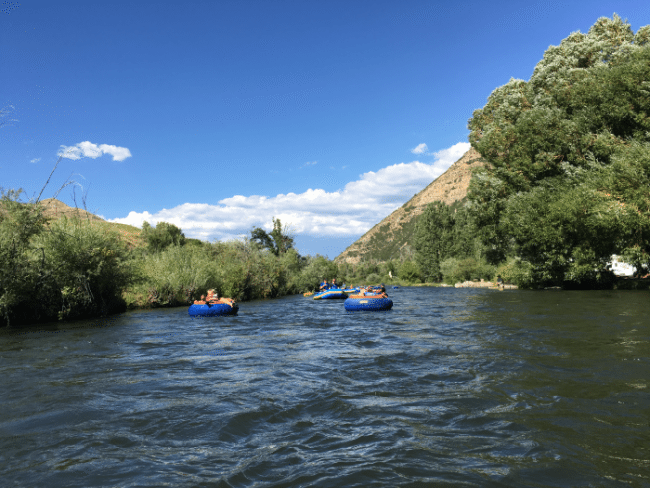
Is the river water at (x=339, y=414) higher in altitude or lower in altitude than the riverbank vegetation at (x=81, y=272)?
lower

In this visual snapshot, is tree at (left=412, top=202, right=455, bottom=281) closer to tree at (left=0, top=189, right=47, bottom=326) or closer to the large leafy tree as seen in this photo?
the large leafy tree

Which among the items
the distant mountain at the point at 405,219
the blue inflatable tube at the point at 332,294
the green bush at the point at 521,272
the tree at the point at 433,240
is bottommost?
the blue inflatable tube at the point at 332,294

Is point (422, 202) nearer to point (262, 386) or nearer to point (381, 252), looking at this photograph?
point (381, 252)

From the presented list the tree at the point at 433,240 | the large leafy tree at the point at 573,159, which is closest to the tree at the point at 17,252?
the large leafy tree at the point at 573,159

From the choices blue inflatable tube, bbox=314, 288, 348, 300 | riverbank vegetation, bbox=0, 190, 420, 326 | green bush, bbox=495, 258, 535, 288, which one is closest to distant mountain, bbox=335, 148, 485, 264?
blue inflatable tube, bbox=314, 288, 348, 300

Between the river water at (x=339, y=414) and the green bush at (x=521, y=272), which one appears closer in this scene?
the river water at (x=339, y=414)

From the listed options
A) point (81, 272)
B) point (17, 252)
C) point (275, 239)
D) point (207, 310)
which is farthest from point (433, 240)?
point (17, 252)

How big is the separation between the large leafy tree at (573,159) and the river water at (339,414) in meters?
12.4

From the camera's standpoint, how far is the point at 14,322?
1992cm

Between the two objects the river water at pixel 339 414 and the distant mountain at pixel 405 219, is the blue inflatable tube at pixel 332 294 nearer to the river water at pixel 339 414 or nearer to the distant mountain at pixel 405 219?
the river water at pixel 339 414

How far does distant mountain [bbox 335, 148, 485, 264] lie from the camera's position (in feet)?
502

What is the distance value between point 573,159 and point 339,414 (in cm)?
2759

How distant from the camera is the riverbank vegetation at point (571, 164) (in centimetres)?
2261

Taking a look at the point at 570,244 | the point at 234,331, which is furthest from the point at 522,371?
the point at 570,244
